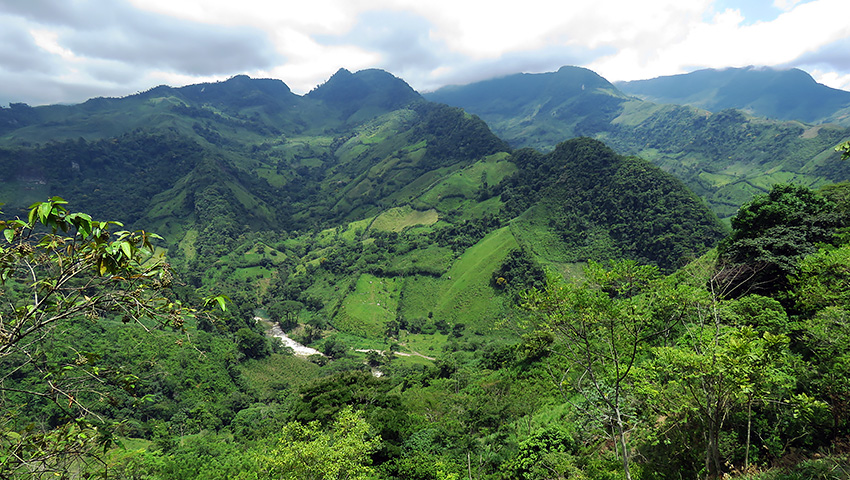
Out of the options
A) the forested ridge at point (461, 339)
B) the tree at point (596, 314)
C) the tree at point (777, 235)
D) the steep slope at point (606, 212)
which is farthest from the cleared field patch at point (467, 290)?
the tree at point (596, 314)

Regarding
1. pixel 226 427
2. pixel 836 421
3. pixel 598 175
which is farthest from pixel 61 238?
pixel 598 175

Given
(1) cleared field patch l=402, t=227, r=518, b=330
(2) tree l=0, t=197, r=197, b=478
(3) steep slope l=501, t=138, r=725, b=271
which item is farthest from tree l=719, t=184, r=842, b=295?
(1) cleared field patch l=402, t=227, r=518, b=330

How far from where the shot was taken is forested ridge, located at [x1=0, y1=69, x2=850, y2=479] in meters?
5.77

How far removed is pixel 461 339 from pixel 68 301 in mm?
88065

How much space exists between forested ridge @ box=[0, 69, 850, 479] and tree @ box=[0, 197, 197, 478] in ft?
0.15

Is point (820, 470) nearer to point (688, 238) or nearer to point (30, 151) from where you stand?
point (688, 238)

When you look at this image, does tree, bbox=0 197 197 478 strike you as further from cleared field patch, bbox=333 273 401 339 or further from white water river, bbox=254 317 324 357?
cleared field patch, bbox=333 273 401 339

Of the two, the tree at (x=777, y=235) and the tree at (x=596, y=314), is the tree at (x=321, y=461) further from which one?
the tree at (x=777, y=235)

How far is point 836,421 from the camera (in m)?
13.5

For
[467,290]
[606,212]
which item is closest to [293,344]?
[467,290]

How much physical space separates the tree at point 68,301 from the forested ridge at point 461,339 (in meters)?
0.05

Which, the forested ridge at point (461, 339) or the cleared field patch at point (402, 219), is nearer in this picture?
the forested ridge at point (461, 339)

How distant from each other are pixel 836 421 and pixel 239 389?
8073 centimetres

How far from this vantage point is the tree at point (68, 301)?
5023 mm
